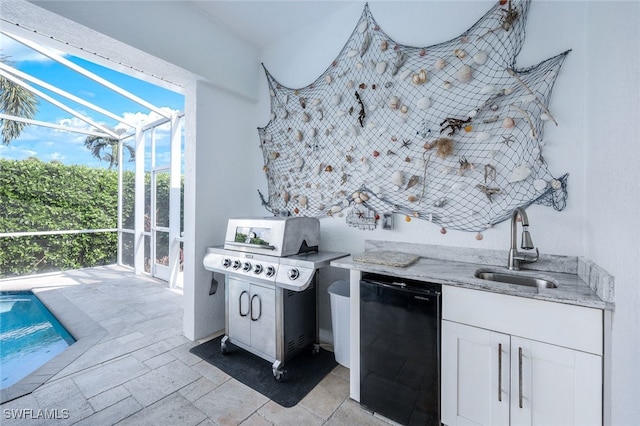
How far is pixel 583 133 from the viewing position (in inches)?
60.4

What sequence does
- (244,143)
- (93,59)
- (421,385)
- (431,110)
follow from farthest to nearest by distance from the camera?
(244,143)
(93,59)
(431,110)
(421,385)

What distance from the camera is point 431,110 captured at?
77.7 inches

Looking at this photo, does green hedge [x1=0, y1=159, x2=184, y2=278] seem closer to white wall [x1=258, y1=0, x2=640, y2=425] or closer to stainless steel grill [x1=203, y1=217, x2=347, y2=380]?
stainless steel grill [x1=203, y1=217, x2=347, y2=380]

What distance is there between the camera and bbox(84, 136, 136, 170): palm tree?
213 inches

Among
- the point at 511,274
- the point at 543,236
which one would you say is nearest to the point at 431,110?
the point at 543,236

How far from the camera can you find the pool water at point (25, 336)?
84.4 inches

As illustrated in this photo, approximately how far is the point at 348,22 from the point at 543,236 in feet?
7.68

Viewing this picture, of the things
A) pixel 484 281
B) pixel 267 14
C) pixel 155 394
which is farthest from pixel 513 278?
pixel 267 14

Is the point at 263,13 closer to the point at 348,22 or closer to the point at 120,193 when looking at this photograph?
the point at 348,22

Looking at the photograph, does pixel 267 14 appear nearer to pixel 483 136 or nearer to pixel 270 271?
pixel 483 136

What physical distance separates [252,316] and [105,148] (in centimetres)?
575

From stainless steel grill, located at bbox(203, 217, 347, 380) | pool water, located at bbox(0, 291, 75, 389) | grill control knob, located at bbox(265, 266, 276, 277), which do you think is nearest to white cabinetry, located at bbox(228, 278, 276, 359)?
stainless steel grill, located at bbox(203, 217, 347, 380)

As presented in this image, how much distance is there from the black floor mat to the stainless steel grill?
84 millimetres

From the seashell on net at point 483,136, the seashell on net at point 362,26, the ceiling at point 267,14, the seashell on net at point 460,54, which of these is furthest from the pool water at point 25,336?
the seashell on net at point 460,54
